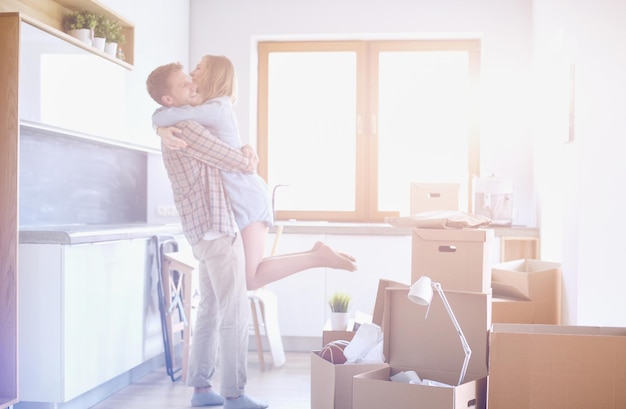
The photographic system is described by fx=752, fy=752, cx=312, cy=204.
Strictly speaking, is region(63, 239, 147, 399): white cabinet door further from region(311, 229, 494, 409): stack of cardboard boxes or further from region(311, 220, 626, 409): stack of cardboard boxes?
region(311, 229, 494, 409): stack of cardboard boxes

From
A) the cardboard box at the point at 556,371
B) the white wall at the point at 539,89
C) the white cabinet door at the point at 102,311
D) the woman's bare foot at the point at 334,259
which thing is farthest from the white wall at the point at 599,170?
the white cabinet door at the point at 102,311

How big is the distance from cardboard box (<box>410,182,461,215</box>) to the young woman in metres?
0.91

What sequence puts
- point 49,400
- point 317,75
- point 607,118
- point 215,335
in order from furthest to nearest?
point 317,75 → point 215,335 → point 607,118 → point 49,400

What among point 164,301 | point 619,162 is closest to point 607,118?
point 619,162

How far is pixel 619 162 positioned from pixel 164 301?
2.38m

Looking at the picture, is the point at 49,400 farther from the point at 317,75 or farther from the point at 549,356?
the point at 317,75

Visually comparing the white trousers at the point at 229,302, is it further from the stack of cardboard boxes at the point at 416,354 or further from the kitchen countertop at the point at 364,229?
the kitchen countertop at the point at 364,229

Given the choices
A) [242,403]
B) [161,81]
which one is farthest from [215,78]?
[242,403]

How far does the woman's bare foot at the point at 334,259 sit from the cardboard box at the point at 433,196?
887mm

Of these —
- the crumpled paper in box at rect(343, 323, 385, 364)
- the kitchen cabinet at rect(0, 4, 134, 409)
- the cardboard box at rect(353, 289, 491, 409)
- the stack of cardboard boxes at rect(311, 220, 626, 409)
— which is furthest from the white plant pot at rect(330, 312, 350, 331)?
the kitchen cabinet at rect(0, 4, 134, 409)

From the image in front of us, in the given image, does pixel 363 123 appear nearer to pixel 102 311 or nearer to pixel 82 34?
pixel 82 34

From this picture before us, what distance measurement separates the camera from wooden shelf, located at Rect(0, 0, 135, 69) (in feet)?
10.8

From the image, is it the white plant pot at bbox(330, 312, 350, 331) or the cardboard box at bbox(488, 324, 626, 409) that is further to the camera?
the white plant pot at bbox(330, 312, 350, 331)

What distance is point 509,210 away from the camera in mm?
4750
